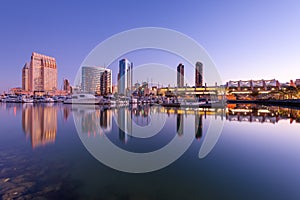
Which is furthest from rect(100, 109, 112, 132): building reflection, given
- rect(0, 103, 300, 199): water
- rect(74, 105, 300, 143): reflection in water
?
rect(0, 103, 300, 199): water

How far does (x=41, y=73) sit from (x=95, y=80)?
41070 millimetres

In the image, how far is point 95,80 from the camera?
133125mm

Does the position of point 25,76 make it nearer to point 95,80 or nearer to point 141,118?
point 95,80

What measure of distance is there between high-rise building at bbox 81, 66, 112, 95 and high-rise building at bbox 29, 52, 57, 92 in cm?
3030

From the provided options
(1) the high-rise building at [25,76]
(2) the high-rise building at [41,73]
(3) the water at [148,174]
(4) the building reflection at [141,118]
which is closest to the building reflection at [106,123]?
(4) the building reflection at [141,118]

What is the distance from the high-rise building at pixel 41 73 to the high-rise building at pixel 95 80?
99.4 feet

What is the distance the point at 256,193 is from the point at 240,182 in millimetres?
569

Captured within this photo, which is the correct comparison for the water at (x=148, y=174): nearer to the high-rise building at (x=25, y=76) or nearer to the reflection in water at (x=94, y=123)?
the reflection in water at (x=94, y=123)

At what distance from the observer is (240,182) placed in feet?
15.9

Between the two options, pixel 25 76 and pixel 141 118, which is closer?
pixel 141 118

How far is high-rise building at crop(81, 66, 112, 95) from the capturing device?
12138cm

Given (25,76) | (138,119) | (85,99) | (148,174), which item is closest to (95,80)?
(25,76)

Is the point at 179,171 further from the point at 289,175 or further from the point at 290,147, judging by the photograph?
the point at 290,147

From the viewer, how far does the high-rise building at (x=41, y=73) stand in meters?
124
